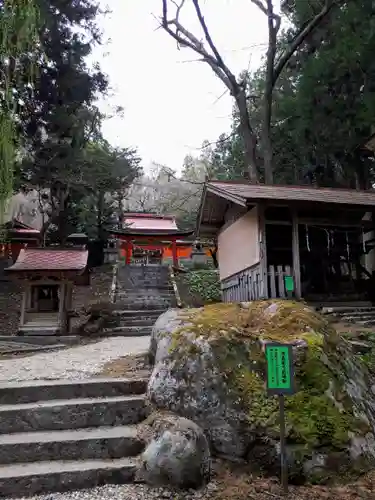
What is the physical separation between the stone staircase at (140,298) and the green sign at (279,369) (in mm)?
8010

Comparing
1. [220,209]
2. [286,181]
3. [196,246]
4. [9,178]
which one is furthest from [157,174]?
[9,178]

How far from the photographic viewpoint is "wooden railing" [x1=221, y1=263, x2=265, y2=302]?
9930 mm

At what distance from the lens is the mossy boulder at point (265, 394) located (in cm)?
329

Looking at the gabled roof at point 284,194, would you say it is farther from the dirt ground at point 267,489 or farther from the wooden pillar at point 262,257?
the dirt ground at point 267,489

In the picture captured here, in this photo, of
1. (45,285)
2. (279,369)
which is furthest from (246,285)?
(279,369)

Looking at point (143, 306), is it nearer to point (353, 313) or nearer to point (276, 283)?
point (276, 283)

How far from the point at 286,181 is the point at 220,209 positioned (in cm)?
895

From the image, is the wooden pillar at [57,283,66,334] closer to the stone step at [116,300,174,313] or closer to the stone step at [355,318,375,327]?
the stone step at [116,300,174,313]

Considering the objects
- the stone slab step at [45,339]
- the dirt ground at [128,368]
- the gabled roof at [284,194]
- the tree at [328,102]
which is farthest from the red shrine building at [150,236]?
the dirt ground at [128,368]

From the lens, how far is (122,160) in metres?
22.2

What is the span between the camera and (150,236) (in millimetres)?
21016

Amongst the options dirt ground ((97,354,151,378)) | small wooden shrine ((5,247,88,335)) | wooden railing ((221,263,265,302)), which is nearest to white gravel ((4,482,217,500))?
dirt ground ((97,354,151,378))

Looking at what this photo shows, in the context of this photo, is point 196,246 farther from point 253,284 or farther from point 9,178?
point 9,178

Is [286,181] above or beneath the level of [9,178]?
above
